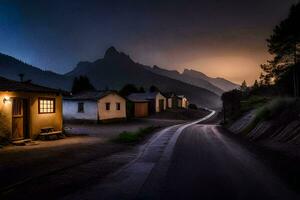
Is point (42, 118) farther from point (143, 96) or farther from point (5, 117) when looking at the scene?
point (143, 96)

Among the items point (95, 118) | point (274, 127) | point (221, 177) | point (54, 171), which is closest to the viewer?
point (221, 177)

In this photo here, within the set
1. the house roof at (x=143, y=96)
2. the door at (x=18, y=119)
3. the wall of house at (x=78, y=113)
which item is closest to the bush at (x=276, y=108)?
the door at (x=18, y=119)

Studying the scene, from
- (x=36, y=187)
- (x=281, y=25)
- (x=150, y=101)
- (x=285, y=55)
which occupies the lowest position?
(x=36, y=187)

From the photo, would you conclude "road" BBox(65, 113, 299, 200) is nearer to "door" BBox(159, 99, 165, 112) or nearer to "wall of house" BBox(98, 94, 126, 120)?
"wall of house" BBox(98, 94, 126, 120)

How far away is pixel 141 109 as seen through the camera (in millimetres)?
58188

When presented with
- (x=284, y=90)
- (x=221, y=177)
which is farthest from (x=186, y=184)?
(x=284, y=90)

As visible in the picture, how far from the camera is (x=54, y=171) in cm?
1026

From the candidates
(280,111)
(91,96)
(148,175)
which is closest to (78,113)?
(91,96)

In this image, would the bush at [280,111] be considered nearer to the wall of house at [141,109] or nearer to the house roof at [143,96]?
the wall of house at [141,109]

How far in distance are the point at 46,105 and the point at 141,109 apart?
3610 cm

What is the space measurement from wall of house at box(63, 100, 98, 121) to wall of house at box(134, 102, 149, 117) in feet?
51.7

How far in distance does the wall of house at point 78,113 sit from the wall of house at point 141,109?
51.7 feet

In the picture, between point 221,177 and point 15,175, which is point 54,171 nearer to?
point 15,175

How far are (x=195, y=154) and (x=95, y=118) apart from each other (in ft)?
90.2
